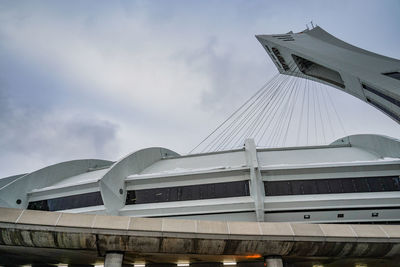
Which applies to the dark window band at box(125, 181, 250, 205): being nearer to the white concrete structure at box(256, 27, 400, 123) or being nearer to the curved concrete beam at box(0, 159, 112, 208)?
the curved concrete beam at box(0, 159, 112, 208)

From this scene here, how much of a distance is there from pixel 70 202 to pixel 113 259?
11.8m

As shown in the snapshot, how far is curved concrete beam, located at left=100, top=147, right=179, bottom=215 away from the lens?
55.8 ft

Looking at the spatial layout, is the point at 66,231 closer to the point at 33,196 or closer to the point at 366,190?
the point at 33,196

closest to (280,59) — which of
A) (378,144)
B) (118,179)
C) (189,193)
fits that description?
(378,144)

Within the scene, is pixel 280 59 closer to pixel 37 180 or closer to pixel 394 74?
pixel 394 74

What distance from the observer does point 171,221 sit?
949 centimetres

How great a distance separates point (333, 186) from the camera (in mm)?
16750

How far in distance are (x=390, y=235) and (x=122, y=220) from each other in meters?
11.1

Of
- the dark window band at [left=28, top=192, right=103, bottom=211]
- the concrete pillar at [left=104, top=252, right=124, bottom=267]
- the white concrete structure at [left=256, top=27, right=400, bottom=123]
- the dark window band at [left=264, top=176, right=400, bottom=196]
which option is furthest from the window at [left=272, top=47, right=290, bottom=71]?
the concrete pillar at [left=104, top=252, right=124, bottom=267]

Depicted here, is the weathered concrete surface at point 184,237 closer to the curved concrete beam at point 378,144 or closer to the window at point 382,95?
the curved concrete beam at point 378,144

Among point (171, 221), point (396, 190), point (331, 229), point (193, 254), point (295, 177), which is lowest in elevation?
point (193, 254)

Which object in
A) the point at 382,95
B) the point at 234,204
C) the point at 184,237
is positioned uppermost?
the point at 382,95

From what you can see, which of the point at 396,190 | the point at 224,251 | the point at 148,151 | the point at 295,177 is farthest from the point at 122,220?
the point at 396,190

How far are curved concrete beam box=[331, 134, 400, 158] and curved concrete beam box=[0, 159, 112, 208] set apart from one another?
91.5 ft
